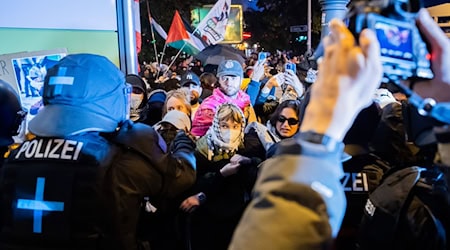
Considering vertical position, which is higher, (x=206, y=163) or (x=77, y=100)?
(x=77, y=100)

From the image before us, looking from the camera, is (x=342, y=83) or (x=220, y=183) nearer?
(x=342, y=83)

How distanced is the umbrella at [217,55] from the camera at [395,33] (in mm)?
7547

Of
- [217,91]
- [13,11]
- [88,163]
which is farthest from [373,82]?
[217,91]

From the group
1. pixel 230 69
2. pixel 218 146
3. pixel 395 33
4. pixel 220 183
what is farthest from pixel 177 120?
pixel 395 33

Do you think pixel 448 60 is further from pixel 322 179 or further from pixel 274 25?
pixel 274 25

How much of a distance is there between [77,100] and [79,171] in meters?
0.31

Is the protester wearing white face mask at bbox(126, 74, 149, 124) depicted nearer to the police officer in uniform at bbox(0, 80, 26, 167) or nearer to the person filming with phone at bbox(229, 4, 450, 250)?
the police officer in uniform at bbox(0, 80, 26, 167)

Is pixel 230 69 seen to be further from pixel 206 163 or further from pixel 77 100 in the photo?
pixel 77 100

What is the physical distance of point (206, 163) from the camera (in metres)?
3.24

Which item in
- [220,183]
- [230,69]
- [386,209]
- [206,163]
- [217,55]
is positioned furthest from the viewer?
[217,55]

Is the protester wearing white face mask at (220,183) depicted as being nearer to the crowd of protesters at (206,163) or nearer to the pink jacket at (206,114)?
the crowd of protesters at (206,163)

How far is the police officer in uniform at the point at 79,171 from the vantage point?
185 cm

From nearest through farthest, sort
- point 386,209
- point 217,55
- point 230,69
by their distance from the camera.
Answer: point 386,209 < point 230,69 < point 217,55

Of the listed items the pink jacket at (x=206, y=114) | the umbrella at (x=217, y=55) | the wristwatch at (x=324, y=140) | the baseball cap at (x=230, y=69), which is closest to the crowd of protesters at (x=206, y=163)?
the wristwatch at (x=324, y=140)
